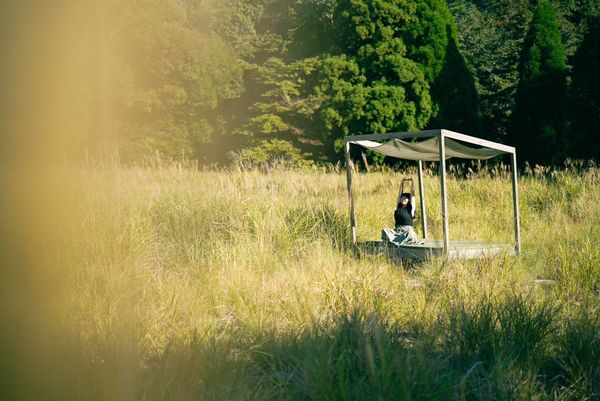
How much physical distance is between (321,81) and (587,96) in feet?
29.1

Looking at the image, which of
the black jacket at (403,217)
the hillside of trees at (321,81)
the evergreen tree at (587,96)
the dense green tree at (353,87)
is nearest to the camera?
the black jacket at (403,217)

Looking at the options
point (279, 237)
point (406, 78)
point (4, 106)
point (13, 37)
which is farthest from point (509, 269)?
point (406, 78)

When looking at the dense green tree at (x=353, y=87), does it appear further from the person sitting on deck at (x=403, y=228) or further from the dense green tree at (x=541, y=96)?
the person sitting on deck at (x=403, y=228)

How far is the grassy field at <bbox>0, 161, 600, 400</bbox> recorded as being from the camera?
3123mm

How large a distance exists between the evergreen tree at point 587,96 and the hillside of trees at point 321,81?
1.16 feet

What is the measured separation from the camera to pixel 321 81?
73.1ft

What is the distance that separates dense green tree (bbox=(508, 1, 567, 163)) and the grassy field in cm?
1118

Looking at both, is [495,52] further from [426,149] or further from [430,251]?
[430,251]

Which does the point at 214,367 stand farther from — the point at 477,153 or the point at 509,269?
the point at 477,153

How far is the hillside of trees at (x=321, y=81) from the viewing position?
60.9 ft

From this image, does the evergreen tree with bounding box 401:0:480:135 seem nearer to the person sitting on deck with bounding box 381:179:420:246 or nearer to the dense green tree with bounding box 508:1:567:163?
the dense green tree with bounding box 508:1:567:163

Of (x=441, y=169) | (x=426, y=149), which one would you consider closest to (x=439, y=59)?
(x=426, y=149)

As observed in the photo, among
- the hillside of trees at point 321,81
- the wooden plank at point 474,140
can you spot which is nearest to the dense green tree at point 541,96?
the hillside of trees at point 321,81

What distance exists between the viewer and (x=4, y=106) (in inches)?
583
